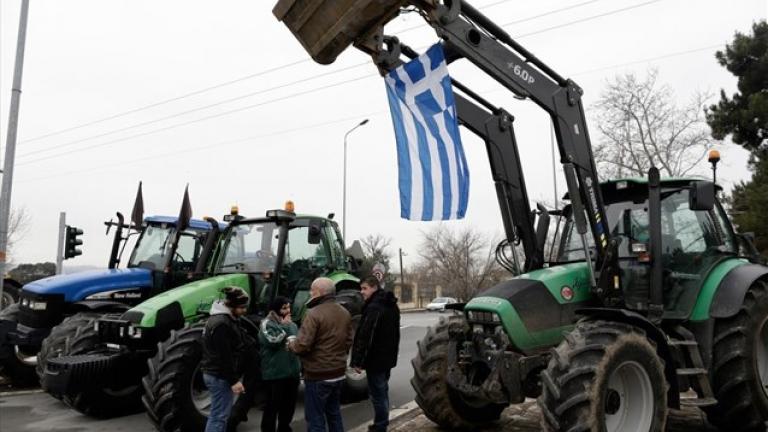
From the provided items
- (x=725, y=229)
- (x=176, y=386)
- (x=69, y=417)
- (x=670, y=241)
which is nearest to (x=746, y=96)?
(x=725, y=229)

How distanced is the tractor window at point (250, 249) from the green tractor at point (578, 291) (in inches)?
114

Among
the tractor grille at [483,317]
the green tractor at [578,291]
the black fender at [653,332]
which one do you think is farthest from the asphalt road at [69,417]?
the black fender at [653,332]

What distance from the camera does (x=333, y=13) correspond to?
4812 mm

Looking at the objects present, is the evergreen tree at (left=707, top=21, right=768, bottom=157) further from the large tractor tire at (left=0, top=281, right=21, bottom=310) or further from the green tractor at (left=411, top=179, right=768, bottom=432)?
the large tractor tire at (left=0, top=281, right=21, bottom=310)

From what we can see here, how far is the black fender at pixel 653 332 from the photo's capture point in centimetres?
494

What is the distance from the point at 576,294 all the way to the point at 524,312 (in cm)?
78

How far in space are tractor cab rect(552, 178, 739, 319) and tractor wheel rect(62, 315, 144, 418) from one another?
19.3 feet

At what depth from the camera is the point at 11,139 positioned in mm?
9672

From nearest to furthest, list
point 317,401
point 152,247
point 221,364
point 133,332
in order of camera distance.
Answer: point 221,364 < point 317,401 < point 133,332 < point 152,247

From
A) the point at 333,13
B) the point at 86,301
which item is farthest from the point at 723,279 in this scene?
the point at 86,301

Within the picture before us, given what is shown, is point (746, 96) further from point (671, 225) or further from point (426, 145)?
point (426, 145)

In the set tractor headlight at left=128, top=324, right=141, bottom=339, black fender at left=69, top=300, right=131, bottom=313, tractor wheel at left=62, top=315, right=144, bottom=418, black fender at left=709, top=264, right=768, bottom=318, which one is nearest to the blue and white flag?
black fender at left=709, top=264, right=768, bottom=318

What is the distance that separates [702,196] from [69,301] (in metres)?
8.86

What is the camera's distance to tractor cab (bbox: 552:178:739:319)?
19.4 feet
